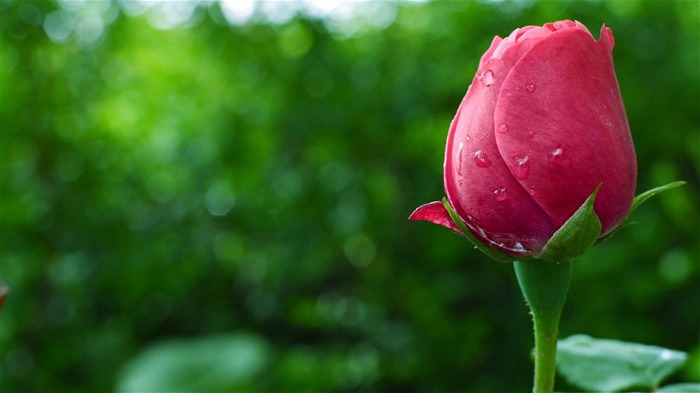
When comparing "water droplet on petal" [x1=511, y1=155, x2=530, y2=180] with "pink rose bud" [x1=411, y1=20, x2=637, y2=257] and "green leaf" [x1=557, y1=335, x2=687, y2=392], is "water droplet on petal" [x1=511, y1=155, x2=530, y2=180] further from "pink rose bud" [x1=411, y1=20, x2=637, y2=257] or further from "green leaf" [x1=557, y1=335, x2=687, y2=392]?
"green leaf" [x1=557, y1=335, x2=687, y2=392]

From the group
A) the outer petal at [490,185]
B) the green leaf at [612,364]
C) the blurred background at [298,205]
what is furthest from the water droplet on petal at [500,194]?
the blurred background at [298,205]

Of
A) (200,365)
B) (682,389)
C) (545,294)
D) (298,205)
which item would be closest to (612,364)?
(682,389)

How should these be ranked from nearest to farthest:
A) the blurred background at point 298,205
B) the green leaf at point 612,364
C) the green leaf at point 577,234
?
the green leaf at point 577,234 → the green leaf at point 612,364 → the blurred background at point 298,205

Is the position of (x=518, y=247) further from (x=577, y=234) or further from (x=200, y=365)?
(x=200, y=365)

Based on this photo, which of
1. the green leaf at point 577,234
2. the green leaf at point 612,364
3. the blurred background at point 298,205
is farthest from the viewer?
the blurred background at point 298,205

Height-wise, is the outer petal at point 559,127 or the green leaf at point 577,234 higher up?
the outer petal at point 559,127

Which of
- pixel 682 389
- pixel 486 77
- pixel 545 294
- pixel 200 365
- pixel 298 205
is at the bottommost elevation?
pixel 682 389

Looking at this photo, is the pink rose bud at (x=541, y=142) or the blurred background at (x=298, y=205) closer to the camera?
the pink rose bud at (x=541, y=142)

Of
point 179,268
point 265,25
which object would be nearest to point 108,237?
point 179,268

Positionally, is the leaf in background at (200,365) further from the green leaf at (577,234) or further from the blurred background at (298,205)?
the green leaf at (577,234)
